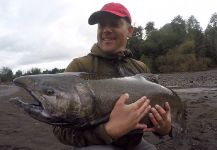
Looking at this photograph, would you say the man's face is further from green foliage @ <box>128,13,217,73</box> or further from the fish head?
green foliage @ <box>128,13,217,73</box>

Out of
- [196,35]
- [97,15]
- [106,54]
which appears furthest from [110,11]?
[196,35]

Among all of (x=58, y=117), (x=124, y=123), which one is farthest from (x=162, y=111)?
(x=58, y=117)

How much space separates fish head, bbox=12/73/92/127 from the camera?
3.38 meters

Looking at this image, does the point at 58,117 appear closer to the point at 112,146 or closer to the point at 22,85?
the point at 22,85

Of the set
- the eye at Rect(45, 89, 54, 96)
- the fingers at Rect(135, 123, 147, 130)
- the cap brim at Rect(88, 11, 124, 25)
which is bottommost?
the fingers at Rect(135, 123, 147, 130)

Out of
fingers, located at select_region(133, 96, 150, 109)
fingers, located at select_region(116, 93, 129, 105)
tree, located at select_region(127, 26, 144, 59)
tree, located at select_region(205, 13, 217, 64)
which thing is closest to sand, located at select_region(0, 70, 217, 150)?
fingers, located at select_region(133, 96, 150, 109)

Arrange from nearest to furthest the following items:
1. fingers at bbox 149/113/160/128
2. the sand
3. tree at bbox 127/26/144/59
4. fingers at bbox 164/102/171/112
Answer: fingers at bbox 149/113/160/128
fingers at bbox 164/102/171/112
the sand
tree at bbox 127/26/144/59

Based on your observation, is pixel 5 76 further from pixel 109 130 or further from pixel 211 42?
pixel 109 130

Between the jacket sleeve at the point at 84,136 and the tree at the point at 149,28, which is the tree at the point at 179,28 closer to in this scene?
the tree at the point at 149,28

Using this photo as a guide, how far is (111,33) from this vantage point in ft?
14.7

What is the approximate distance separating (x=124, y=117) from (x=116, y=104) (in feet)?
0.44

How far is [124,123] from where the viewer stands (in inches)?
146

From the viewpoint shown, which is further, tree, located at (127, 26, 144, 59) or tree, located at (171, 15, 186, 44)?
tree, located at (171, 15, 186, 44)

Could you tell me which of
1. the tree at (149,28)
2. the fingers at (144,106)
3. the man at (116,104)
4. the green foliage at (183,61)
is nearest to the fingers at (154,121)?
the man at (116,104)
